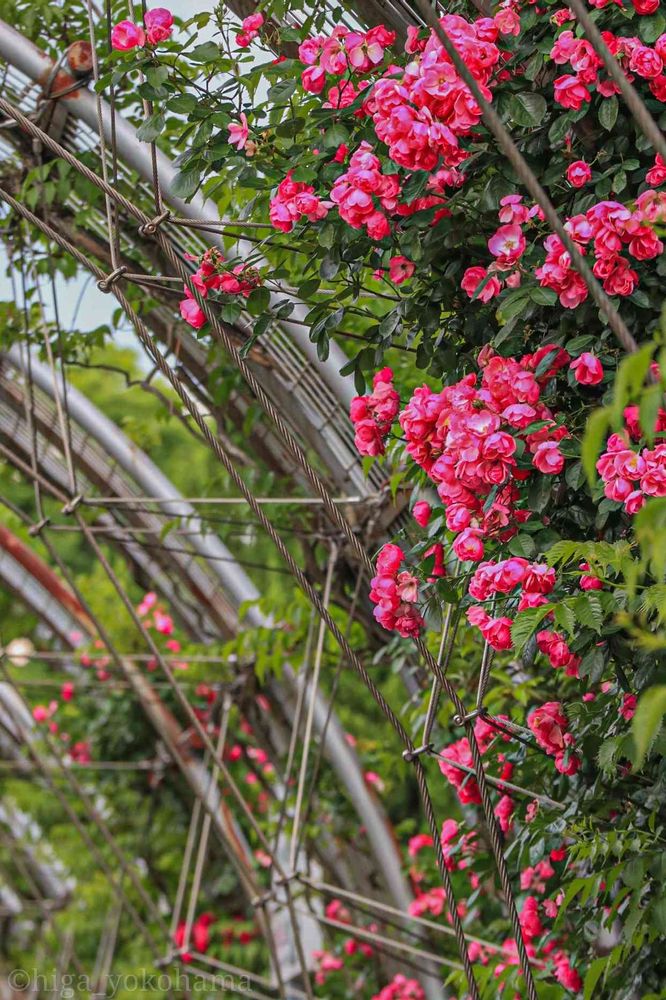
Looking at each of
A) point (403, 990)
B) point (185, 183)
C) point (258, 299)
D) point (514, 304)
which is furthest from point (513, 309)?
point (403, 990)

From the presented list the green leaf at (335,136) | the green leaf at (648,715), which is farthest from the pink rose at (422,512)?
the green leaf at (648,715)

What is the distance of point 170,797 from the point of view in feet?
18.6

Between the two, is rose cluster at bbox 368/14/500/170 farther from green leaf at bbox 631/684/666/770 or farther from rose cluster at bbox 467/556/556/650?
green leaf at bbox 631/684/666/770

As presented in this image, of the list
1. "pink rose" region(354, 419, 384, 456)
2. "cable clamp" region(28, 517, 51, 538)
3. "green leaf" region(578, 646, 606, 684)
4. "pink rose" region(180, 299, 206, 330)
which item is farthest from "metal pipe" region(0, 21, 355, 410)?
"green leaf" region(578, 646, 606, 684)

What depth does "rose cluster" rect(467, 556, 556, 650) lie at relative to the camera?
1533 millimetres

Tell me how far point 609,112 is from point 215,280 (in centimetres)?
65

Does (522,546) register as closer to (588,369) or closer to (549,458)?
(549,458)

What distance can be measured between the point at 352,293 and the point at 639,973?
1110mm

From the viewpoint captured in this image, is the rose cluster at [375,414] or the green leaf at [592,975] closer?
the green leaf at [592,975]

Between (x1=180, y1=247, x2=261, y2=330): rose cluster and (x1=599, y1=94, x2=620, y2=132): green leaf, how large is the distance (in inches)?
23.6

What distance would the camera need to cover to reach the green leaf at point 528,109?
1.59m

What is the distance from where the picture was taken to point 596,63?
4.99 ft

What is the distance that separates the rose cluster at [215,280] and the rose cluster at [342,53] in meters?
0.30

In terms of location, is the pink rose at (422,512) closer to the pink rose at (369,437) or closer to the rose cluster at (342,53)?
the pink rose at (369,437)
